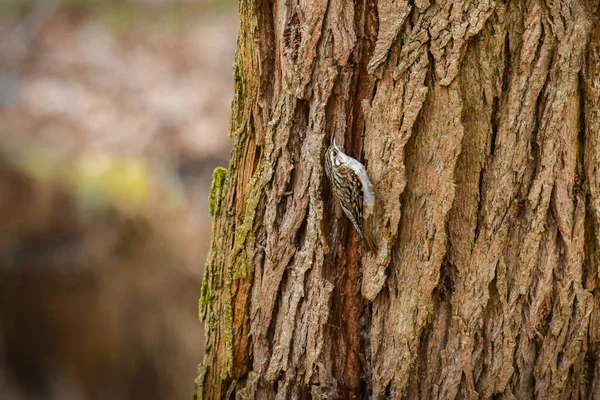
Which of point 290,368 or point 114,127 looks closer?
point 290,368

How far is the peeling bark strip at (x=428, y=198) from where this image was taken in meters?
1.95

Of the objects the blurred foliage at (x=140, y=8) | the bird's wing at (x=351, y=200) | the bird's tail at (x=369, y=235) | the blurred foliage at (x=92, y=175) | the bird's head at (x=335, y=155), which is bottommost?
the bird's tail at (x=369, y=235)

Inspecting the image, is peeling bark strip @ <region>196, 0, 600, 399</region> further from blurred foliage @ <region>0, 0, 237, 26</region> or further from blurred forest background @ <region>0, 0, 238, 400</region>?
blurred foliage @ <region>0, 0, 237, 26</region>

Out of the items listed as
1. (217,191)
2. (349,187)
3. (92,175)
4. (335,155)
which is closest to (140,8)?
(92,175)

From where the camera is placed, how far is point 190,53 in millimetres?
7074

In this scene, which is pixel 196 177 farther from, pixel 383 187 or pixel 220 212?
pixel 383 187

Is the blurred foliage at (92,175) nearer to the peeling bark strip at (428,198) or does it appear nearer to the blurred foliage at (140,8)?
the blurred foliage at (140,8)

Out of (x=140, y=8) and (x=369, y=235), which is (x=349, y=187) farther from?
(x=140, y=8)

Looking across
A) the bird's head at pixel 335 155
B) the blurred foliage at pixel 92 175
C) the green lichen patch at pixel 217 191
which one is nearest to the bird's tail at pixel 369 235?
the bird's head at pixel 335 155

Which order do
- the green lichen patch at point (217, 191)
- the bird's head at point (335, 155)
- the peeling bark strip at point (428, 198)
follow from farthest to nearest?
the green lichen patch at point (217, 191)
the bird's head at point (335, 155)
the peeling bark strip at point (428, 198)

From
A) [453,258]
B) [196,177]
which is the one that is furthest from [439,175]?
[196,177]

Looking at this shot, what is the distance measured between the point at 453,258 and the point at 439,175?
0.87ft

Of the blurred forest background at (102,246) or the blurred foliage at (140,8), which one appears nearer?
the blurred forest background at (102,246)

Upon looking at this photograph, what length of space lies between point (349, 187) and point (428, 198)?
0.25m
